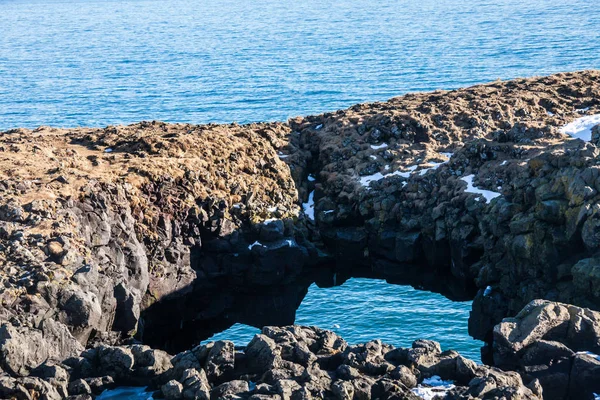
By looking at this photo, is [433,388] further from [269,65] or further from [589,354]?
[269,65]

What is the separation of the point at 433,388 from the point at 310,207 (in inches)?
1132

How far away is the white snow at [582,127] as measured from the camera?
6347 cm

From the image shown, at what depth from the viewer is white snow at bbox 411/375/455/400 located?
38.1 m

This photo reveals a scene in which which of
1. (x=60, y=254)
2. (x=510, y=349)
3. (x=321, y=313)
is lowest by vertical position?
(x=321, y=313)

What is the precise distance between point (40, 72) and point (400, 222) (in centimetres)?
10732

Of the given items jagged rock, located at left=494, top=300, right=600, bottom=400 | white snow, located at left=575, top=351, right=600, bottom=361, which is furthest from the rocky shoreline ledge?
white snow, located at left=575, top=351, right=600, bottom=361

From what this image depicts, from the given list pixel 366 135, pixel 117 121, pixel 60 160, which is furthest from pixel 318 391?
pixel 117 121

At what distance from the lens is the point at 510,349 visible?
4250cm

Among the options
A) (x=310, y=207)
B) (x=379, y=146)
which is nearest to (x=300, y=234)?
(x=310, y=207)

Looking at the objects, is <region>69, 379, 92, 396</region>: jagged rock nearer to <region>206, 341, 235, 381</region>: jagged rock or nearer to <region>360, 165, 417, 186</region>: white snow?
<region>206, 341, 235, 381</region>: jagged rock

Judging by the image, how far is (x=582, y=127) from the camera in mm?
65250

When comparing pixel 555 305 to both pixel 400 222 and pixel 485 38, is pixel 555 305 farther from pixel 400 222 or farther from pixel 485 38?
pixel 485 38

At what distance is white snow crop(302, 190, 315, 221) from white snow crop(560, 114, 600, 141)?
18922 millimetres

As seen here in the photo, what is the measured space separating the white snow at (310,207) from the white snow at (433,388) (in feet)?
86.7
